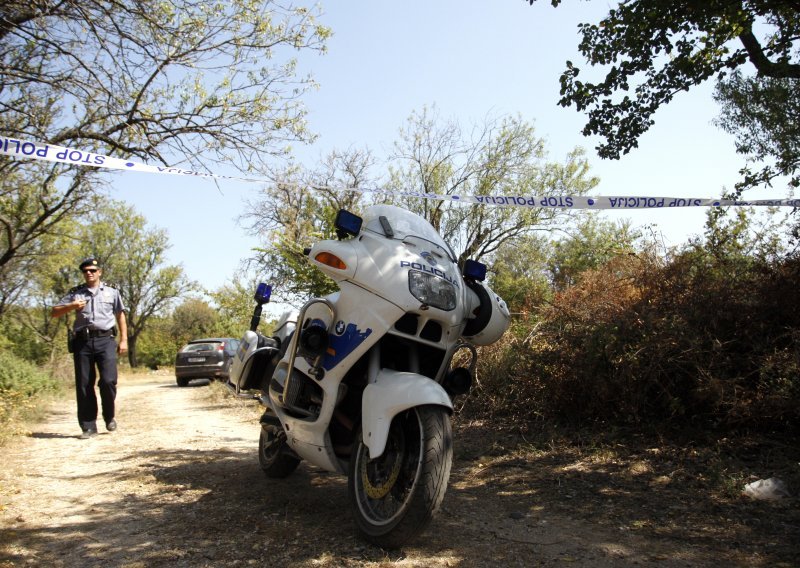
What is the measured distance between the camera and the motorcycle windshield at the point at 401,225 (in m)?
3.59

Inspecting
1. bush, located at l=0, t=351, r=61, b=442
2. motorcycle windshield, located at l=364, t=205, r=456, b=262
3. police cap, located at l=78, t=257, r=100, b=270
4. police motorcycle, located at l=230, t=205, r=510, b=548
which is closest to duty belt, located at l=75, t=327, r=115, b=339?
police cap, located at l=78, t=257, r=100, b=270

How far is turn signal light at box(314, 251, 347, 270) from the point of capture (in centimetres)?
329

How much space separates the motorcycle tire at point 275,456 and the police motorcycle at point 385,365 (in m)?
0.24

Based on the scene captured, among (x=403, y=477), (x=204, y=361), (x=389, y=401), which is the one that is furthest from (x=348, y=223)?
(x=204, y=361)

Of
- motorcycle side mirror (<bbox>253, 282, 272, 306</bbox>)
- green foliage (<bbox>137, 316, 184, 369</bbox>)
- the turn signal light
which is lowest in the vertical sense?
green foliage (<bbox>137, 316, 184, 369</bbox>)

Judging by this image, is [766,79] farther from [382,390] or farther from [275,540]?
[275,540]

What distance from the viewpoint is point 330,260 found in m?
3.34

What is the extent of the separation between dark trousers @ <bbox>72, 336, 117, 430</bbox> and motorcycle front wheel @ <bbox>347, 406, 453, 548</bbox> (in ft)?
14.9

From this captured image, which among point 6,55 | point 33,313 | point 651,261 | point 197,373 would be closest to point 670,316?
point 651,261

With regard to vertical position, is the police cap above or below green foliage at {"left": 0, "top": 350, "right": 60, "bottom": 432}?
above

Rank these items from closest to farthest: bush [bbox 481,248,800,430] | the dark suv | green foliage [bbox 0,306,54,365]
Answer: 1. bush [bbox 481,248,800,430]
2. the dark suv
3. green foliage [bbox 0,306,54,365]

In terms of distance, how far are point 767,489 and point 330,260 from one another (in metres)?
3.09

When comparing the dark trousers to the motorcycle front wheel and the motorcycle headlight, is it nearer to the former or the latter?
the motorcycle front wheel

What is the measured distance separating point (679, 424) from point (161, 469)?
4.32 meters
